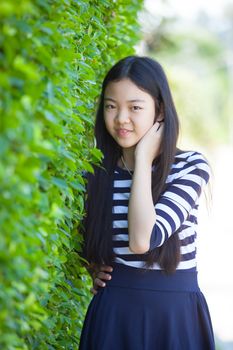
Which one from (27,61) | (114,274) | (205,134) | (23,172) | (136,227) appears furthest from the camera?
(205,134)

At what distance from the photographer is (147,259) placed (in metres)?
2.73

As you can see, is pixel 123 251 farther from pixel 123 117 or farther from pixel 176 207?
pixel 123 117

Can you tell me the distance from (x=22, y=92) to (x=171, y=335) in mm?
1305

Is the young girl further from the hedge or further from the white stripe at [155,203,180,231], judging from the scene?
the hedge

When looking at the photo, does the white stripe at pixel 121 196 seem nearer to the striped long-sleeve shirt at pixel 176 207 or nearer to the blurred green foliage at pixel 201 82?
the striped long-sleeve shirt at pixel 176 207

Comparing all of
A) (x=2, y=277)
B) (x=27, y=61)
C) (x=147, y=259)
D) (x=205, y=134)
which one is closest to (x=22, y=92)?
(x=27, y=61)

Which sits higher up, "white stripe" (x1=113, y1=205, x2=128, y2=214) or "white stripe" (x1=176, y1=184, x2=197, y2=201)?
"white stripe" (x1=176, y1=184, x2=197, y2=201)

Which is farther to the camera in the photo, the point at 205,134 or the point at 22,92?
the point at 205,134

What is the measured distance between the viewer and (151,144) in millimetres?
2852

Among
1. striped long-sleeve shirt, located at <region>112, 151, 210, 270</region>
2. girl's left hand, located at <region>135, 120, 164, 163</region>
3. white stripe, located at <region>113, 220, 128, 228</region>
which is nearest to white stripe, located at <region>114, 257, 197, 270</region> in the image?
striped long-sleeve shirt, located at <region>112, 151, 210, 270</region>

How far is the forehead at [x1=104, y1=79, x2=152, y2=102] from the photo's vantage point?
280 centimetres

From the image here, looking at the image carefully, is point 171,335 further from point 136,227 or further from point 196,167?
point 196,167

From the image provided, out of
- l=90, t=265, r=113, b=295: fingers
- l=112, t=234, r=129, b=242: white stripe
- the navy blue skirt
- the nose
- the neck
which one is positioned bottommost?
the navy blue skirt

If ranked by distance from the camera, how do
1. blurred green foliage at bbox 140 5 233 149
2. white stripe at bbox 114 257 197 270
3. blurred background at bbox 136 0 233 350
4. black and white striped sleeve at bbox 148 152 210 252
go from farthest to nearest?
blurred green foliage at bbox 140 5 233 149, blurred background at bbox 136 0 233 350, white stripe at bbox 114 257 197 270, black and white striped sleeve at bbox 148 152 210 252
